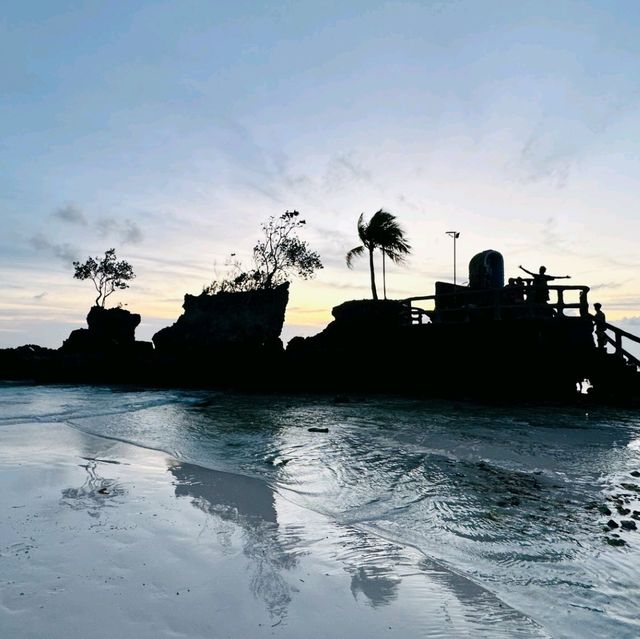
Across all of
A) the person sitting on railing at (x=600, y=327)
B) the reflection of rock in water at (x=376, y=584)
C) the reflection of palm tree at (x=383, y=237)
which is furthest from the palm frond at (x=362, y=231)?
the reflection of rock in water at (x=376, y=584)

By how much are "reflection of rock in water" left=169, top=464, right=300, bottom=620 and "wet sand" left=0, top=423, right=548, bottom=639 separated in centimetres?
2

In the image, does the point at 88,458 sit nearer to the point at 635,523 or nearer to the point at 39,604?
the point at 39,604

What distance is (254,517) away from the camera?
6625mm

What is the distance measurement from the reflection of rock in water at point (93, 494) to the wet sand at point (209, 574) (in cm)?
3

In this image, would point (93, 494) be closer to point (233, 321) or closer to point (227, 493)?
point (227, 493)

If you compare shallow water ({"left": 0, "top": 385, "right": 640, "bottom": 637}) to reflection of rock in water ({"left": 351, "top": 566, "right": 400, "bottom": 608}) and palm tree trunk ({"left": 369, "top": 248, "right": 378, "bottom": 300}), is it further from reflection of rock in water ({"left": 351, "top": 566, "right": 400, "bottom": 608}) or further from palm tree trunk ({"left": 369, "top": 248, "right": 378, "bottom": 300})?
palm tree trunk ({"left": 369, "top": 248, "right": 378, "bottom": 300})

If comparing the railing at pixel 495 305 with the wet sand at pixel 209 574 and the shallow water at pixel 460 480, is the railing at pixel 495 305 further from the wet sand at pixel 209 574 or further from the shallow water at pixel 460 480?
the wet sand at pixel 209 574

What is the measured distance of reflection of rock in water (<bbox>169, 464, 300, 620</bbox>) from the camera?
4.50 m

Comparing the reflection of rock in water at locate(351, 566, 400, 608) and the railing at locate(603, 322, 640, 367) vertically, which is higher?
the railing at locate(603, 322, 640, 367)

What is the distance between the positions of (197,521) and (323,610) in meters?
2.76

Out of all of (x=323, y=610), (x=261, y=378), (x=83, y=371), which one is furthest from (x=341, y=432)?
(x=83, y=371)

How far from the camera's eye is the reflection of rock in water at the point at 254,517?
14.8ft

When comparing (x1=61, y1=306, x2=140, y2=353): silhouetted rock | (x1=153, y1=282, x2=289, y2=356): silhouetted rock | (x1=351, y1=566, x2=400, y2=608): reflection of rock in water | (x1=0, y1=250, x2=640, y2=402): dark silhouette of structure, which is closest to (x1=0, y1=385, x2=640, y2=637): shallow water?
(x1=351, y1=566, x2=400, y2=608): reflection of rock in water

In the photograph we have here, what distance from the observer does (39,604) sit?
3992 millimetres
